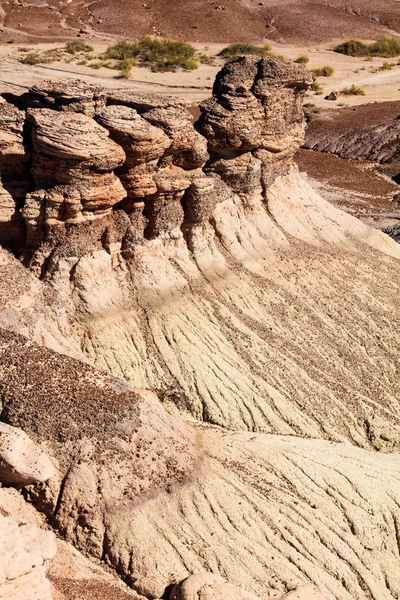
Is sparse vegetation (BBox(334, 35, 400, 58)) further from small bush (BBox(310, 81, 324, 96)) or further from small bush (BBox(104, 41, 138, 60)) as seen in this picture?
small bush (BBox(104, 41, 138, 60))

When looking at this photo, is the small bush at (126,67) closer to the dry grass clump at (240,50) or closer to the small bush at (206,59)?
the small bush at (206,59)

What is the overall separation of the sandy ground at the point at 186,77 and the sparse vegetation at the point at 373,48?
2.10m

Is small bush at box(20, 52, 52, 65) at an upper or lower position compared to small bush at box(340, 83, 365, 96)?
lower

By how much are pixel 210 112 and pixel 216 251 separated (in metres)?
5.30

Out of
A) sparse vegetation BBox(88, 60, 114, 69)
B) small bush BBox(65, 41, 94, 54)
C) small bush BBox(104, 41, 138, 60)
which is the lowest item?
sparse vegetation BBox(88, 60, 114, 69)

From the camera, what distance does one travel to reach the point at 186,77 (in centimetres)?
7294

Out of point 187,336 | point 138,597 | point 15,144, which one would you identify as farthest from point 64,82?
point 138,597

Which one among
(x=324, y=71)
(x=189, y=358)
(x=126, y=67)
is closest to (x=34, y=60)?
(x=126, y=67)

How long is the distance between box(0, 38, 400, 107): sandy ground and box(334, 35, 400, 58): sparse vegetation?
82.7 inches

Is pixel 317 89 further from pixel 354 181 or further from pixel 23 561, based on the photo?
pixel 23 561

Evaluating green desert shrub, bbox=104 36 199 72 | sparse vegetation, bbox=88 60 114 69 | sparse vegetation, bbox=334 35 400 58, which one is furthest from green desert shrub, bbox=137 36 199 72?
sparse vegetation, bbox=334 35 400 58

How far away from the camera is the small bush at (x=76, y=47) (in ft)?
253

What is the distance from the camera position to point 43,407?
15.3 m

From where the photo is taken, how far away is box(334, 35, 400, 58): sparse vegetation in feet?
276
